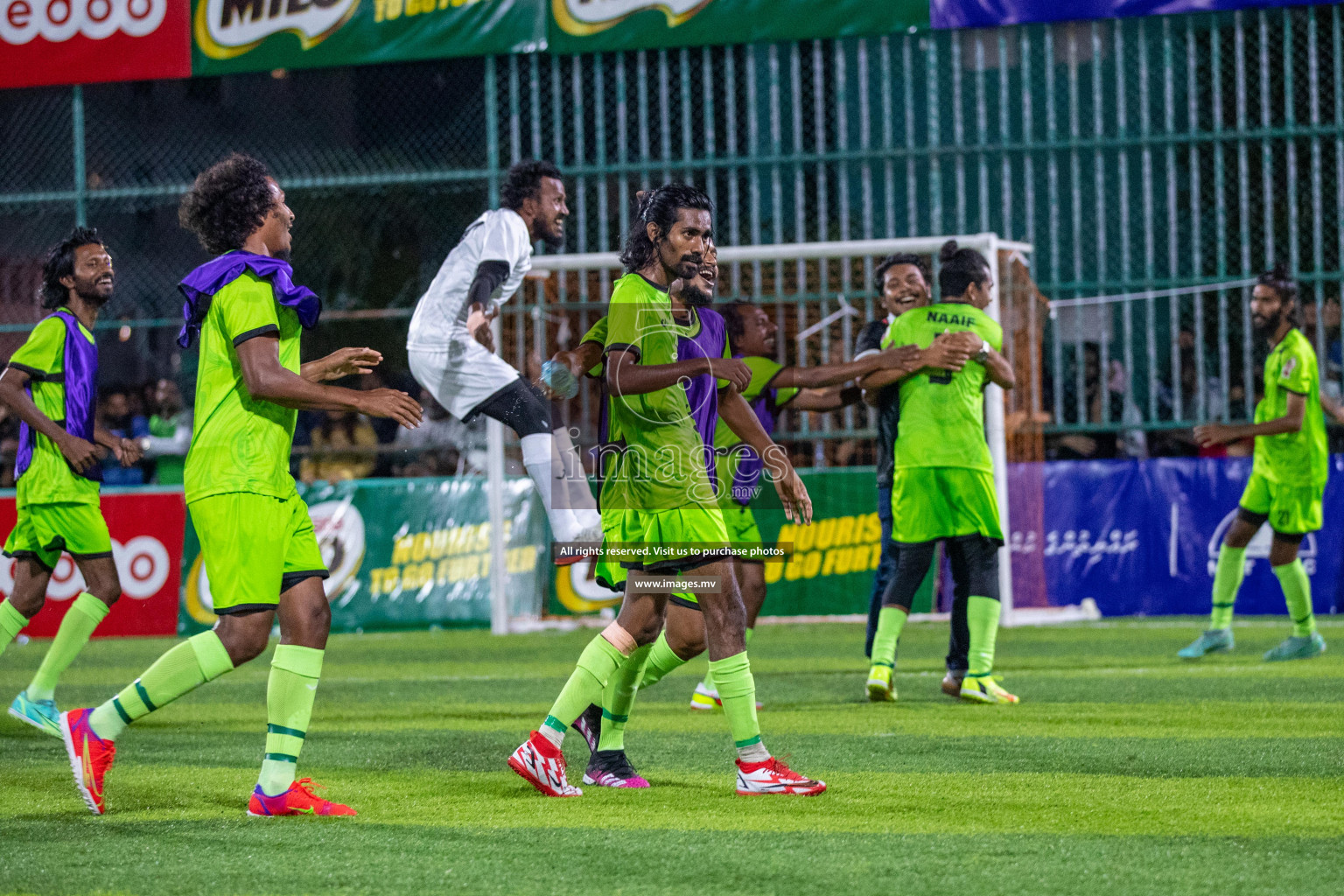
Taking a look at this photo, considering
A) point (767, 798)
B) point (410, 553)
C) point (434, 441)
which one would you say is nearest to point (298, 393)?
point (767, 798)

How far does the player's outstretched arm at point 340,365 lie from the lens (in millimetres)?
4891

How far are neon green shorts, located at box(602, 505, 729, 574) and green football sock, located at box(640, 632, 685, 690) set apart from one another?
725 mm

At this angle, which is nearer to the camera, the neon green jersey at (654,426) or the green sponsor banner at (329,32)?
the neon green jersey at (654,426)

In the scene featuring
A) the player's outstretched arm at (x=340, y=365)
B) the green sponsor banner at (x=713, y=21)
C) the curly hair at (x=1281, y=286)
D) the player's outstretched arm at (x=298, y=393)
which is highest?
the green sponsor banner at (x=713, y=21)

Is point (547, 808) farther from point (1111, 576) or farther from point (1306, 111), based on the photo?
point (1306, 111)

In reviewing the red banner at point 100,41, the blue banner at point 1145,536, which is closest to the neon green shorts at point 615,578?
the blue banner at point 1145,536

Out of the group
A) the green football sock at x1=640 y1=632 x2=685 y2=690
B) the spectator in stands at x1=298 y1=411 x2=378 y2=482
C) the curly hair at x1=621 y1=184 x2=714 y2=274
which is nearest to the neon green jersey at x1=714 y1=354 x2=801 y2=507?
the green football sock at x1=640 y1=632 x2=685 y2=690

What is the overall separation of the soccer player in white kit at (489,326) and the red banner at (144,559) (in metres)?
6.14

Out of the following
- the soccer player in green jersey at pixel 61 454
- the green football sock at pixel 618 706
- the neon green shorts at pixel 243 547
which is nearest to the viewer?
the neon green shorts at pixel 243 547

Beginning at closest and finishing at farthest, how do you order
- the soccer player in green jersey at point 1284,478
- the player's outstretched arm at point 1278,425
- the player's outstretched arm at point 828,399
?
the player's outstretched arm at point 828,399 < the player's outstretched arm at point 1278,425 < the soccer player in green jersey at point 1284,478

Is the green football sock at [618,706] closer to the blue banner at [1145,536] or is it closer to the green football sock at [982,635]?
the green football sock at [982,635]

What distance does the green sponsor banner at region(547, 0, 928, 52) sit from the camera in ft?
43.8

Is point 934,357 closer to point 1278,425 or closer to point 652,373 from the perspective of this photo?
point 652,373

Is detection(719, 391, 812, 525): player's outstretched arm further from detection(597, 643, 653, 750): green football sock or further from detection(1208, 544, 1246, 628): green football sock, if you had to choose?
detection(1208, 544, 1246, 628): green football sock
